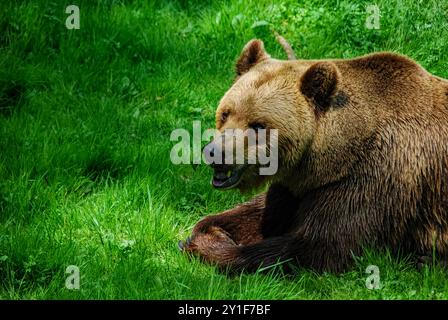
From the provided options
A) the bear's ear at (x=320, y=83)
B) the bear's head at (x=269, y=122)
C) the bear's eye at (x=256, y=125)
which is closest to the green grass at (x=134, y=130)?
the bear's head at (x=269, y=122)

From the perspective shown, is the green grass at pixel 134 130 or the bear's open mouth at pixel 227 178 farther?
the bear's open mouth at pixel 227 178

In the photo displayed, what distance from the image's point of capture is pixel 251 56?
6531 millimetres

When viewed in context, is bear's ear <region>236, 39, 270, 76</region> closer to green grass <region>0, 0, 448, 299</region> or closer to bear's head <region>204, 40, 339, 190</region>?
bear's head <region>204, 40, 339, 190</region>

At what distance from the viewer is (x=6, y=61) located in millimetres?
8711

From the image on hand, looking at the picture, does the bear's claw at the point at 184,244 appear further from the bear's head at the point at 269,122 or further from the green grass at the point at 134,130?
the bear's head at the point at 269,122

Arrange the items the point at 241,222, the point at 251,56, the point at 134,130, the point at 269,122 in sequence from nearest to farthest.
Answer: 1. the point at 269,122
2. the point at 251,56
3. the point at 241,222
4. the point at 134,130

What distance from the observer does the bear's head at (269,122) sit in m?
5.97

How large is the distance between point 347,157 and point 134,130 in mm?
2755

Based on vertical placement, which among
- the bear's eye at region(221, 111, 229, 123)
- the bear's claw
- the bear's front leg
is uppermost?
the bear's eye at region(221, 111, 229, 123)

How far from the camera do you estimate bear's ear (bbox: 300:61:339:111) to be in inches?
235

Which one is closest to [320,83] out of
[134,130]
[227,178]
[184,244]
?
[227,178]

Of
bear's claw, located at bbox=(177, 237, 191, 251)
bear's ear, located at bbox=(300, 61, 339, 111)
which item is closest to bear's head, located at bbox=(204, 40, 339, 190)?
bear's ear, located at bbox=(300, 61, 339, 111)

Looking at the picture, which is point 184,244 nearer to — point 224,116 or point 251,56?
point 224,116
